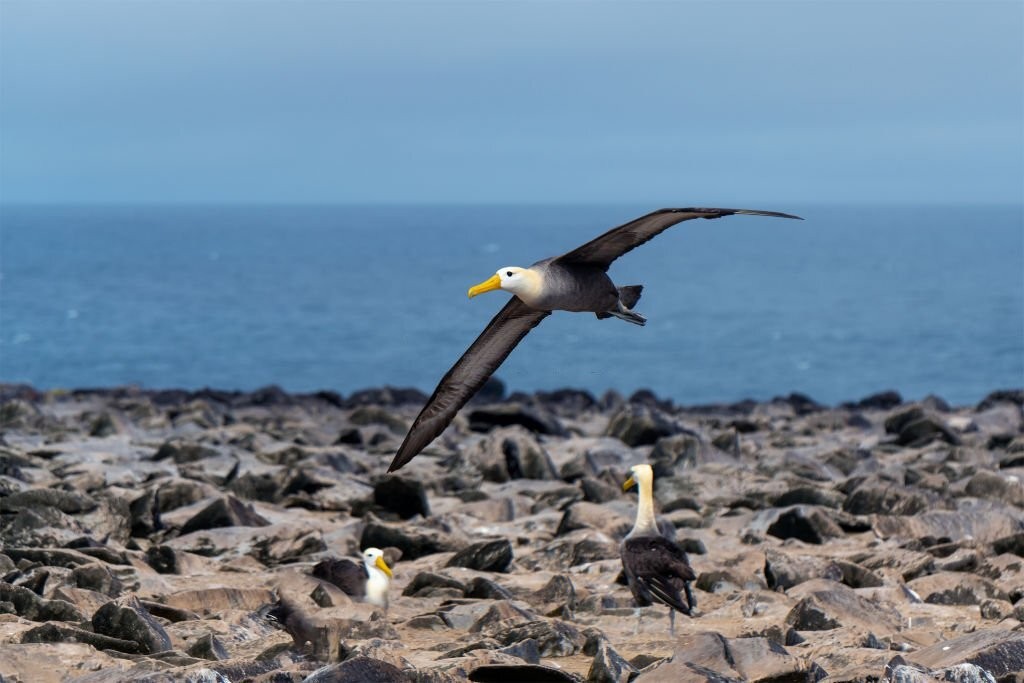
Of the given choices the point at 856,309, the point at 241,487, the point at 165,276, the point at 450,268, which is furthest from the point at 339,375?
the point at 450,268

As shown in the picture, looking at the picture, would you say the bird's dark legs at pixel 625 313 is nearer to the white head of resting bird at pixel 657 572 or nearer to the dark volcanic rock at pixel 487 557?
the white head of resting bird at pixel 657 572

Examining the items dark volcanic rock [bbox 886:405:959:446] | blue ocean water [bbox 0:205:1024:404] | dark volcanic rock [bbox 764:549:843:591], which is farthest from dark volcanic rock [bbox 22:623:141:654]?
blue ocean water [bbox 0:205:1024:404]

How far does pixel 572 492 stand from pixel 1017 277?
457 ft

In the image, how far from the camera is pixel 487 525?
12734 mm

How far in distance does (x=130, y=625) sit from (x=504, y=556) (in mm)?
3521

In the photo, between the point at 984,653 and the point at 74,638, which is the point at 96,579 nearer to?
the point at 74,638

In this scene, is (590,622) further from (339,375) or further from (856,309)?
(856,309)

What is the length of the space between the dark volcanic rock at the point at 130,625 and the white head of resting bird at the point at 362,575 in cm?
170

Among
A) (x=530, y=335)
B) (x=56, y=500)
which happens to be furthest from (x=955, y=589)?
(x=530, y=335)

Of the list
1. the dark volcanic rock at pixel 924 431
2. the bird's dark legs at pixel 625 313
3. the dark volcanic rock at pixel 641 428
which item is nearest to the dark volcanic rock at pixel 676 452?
the dark volcanic rock at pixel 641 428

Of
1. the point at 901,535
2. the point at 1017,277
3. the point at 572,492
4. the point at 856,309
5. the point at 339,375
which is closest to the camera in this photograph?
the point at 901,535

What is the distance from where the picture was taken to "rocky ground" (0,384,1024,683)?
7.41m

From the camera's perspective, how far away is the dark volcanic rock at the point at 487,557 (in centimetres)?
1058

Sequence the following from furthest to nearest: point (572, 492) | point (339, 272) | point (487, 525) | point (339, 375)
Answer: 1. point (339, 272)
2. point (339, 375)
3. point (572, 492)
4. point (487, 525)
